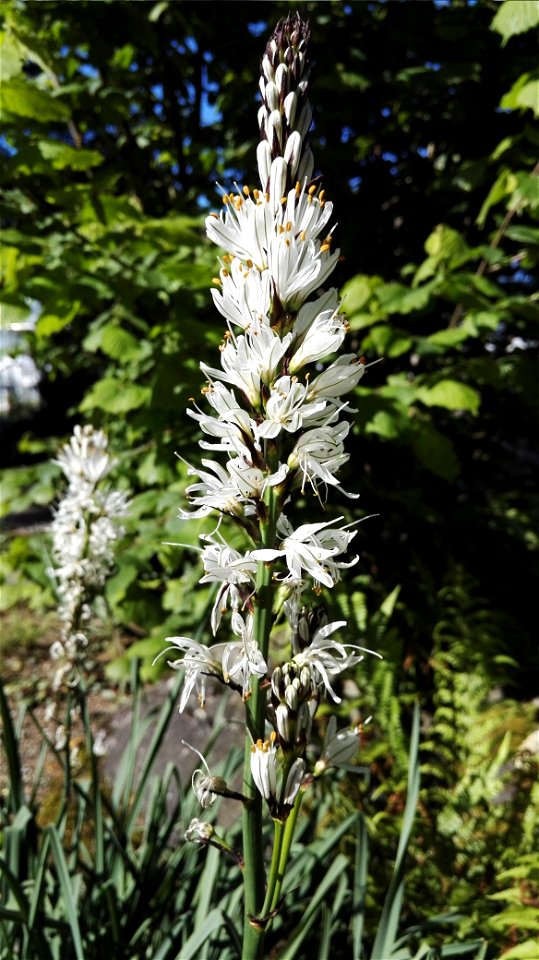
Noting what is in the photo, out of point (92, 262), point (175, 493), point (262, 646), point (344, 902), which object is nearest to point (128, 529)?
point (175, 493)

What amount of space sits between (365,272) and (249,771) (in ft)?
9.68

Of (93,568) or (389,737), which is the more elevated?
(93,568)

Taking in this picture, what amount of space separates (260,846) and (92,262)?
2.34 metres

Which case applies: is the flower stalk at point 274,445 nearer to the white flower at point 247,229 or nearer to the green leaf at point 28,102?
the white flower at point 247,229

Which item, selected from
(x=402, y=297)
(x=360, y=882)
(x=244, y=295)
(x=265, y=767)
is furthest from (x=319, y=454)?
(x=402, y=297)

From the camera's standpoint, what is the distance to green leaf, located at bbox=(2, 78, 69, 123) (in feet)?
7.06

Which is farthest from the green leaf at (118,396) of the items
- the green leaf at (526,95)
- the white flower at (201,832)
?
the white flower at (201,832)

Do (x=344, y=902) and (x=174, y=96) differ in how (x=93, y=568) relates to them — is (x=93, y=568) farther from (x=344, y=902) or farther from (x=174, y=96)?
(x=174, y=96)

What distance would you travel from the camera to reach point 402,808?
283 cm

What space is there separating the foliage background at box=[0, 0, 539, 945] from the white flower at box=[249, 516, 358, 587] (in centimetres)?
126

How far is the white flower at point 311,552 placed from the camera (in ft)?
3.42

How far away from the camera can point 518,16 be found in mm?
1981

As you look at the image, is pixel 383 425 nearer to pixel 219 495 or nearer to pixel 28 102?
pixel 219 495

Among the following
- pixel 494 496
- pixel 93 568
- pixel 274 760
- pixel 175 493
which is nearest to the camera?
pixel 274 760
